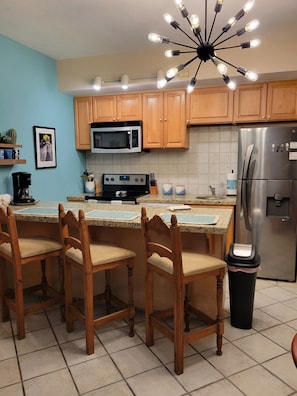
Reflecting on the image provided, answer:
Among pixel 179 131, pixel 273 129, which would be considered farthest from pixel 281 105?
Answer: pixel 179 131

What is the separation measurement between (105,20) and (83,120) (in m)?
1.67

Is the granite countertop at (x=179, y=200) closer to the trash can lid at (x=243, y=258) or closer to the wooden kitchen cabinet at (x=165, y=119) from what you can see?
the wooden kitchen cabinet at (x=165, y=119)

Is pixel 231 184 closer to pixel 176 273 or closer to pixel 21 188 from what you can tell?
pixel 176 273

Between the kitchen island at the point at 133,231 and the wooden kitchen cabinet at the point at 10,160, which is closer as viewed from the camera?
the kitchen island at the point at 133,231

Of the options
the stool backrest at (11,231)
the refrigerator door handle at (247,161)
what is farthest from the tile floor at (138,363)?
the refrigerator door handle at (247,161)

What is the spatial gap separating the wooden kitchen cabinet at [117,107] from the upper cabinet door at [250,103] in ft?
4.13

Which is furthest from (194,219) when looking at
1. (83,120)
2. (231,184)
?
(83,120)

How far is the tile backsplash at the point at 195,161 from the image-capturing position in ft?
13.7

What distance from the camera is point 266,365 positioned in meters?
2.03

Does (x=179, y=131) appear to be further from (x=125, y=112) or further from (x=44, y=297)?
(x=44, y=297)

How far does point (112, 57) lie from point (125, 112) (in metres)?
0.70

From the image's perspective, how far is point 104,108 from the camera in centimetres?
427

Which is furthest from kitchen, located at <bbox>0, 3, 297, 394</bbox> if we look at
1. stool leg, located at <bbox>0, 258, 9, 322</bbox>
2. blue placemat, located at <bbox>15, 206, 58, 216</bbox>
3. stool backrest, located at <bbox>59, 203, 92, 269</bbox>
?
stool backrest, located at <bbox>59, 203, 92, 269</bbox>

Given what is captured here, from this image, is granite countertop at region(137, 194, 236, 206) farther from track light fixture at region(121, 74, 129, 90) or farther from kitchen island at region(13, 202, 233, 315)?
track light fixture at region(121, 74, 129, 90)
